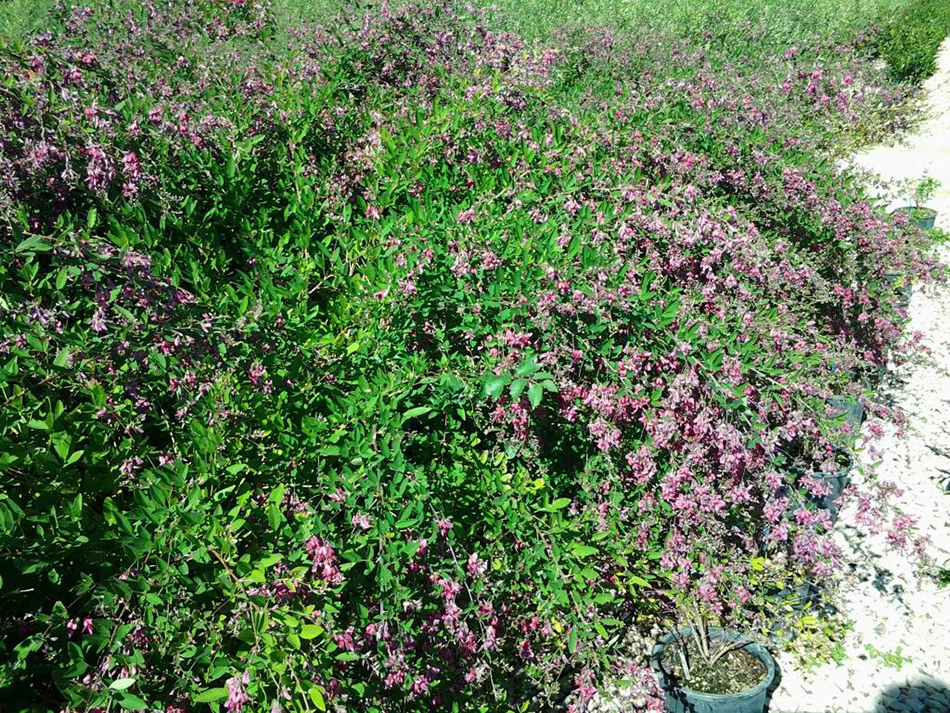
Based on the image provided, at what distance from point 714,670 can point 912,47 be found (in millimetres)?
13457

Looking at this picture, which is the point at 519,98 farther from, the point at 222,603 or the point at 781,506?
the point at 222,603

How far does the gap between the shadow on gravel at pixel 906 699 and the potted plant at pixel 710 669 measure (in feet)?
0.78

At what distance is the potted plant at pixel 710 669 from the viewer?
9.94ft

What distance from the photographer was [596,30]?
838cm

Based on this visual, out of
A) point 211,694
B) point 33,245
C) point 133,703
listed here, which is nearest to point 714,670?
point 211,694

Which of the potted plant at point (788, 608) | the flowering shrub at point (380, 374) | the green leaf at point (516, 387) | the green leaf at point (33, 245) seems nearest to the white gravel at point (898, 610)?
the potted plant at point (788, 608)

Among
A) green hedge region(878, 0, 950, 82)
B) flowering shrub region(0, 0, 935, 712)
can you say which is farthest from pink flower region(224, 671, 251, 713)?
green hedge region(878, 0, 950, 82)

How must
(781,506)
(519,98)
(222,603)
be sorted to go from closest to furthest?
(222,603) < (781,506) < (519,98)

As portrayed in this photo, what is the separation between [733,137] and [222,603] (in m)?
3.56

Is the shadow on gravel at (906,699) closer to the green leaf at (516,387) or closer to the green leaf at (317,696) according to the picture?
the green leaf at (516,387)

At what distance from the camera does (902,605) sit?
3848 millimetres

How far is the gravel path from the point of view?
3.39 metres

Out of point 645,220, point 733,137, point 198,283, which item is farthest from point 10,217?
point 733,137

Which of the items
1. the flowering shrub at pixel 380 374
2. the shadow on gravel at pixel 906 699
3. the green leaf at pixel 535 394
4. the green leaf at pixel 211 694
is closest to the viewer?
the green leaf at pixel 211 694
